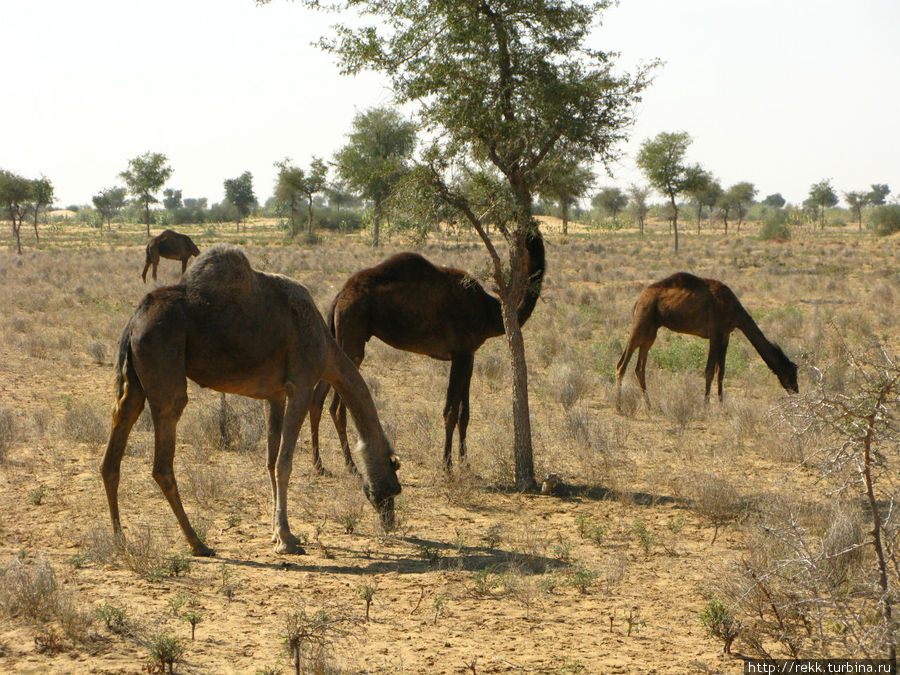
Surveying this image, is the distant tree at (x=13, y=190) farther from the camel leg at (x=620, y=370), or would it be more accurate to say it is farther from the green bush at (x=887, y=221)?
the green bush at (x=887, y=221)

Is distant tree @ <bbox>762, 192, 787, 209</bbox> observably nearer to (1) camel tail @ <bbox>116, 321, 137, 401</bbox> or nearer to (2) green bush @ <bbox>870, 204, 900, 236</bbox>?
(2) green bush @ <bbox>870, 204, 900, 236</bbox>

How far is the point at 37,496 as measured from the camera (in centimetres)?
813

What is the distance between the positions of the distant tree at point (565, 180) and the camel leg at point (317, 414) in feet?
11.2

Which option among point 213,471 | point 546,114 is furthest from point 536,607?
point 546,114

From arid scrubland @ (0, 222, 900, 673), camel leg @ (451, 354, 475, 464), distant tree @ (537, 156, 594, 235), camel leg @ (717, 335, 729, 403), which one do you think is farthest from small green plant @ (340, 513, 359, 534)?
camel leg @ (717, 335, 729, 403)

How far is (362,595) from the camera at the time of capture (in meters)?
5.86

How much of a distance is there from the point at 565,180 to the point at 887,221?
200ft

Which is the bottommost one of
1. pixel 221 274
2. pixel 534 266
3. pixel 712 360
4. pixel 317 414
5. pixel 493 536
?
pixel 493 536

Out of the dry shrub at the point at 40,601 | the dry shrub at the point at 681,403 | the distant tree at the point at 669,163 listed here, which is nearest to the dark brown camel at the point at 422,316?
the dry shrub at the point at 681,403

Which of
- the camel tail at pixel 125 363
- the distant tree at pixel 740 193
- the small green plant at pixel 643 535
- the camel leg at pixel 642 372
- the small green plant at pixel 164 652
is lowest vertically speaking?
the small green plant at pixel 643 535

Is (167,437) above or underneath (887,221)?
underneath

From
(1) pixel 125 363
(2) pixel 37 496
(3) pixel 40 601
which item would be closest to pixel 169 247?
(2) pixel 37 496

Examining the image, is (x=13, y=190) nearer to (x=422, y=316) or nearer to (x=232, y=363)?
(x=422, y=316)

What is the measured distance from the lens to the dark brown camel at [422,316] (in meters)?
10.1
